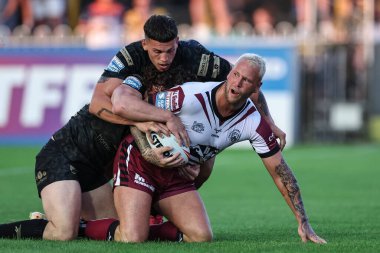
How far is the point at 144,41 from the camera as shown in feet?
27.9

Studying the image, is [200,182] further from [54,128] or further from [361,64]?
[361,64]

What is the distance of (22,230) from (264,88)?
11.5m

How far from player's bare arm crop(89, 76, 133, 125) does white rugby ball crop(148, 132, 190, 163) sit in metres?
0.32

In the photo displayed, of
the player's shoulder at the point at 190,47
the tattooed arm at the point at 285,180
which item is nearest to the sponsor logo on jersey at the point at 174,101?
the player's shoulder at the point at 190,47

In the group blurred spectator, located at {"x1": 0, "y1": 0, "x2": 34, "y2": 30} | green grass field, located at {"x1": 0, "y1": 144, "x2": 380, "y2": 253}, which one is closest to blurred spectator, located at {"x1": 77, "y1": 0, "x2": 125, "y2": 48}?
blurred spectator, located at {"x1": 0, "y1": 0, "x2": 34, "y2": 30}

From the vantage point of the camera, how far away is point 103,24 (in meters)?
21.9

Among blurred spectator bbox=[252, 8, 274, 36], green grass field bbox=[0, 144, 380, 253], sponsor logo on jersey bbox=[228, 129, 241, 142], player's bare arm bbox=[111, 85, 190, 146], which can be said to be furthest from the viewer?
blurred spectator bbox=[252, 8, 274, 36]

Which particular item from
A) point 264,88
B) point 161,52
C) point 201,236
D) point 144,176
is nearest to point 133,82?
point 161,52

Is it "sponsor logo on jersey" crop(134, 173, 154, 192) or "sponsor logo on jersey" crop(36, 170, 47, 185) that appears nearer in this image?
"sponsor logo on jersey" crop(134, 173, 154, 192)

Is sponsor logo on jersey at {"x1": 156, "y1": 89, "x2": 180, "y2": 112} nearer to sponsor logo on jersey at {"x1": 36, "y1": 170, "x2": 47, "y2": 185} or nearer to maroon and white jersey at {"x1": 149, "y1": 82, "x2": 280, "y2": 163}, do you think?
maroon and white jersey at {"x1": 149, "y1": 82, "x2": 280, "y2": 163}

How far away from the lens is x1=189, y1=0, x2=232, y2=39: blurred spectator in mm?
22656

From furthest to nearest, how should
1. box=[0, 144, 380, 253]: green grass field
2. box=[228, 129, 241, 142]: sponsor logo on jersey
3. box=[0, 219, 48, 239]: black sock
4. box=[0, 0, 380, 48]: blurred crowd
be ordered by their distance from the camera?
box=[0, 0, 380, 48]: blurred crowd
box=[0, 219, 48, 239]: black sock
box=[228, 129, 241, 142]: sponsor logo on jersey
box=[0, 144, 380, 253]: green grass field

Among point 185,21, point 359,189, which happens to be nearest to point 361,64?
point 185,21

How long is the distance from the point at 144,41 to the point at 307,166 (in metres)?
8.54
